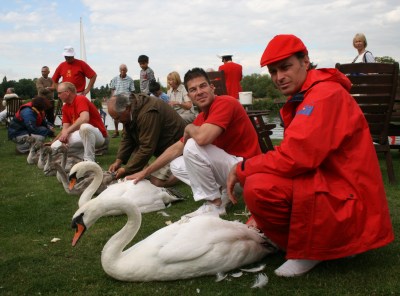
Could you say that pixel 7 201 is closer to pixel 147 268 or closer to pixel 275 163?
pixel 147 268

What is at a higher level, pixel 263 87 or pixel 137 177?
pixel 263 87

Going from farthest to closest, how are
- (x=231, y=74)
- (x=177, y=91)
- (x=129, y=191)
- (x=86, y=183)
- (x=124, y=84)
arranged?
1. (x=124, y=84)
2. (x=231, y=74)
3. (x=177, y=91)
4. (x=86, y=183)
5. (x=129, y=191)

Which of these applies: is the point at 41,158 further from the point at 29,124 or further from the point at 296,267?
the point at 296,267

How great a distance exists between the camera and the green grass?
3398mm

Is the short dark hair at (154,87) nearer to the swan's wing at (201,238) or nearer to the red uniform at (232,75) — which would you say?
the red uniform at (232,75)

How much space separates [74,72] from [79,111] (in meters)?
2.95

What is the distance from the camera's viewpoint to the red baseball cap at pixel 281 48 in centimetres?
334

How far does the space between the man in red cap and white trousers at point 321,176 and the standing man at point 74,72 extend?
9.09 m

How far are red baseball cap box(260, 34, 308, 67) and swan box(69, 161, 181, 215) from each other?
9.17 ft

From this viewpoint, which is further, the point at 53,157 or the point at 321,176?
the point at 53,157

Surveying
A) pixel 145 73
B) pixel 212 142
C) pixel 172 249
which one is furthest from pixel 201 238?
pixel 145 73

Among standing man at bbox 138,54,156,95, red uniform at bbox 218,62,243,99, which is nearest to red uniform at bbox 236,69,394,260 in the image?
red uniform at bbox 218,62,243,99

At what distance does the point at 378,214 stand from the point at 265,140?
15.3 feet

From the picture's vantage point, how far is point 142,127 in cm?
632
